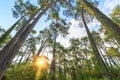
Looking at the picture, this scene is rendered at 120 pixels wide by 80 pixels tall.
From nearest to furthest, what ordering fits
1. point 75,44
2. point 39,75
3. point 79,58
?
point 39,75 < point 75,44 < point 79,58

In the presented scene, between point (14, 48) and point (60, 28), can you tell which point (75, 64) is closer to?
point (60, 28)

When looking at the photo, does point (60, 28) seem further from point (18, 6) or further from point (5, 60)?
point (5, 60)

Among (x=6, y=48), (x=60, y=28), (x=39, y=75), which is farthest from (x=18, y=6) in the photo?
(x=6, y=48)

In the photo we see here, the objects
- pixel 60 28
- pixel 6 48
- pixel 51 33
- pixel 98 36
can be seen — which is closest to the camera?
pixel 6 48

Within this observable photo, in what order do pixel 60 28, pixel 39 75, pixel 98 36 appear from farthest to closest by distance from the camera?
1. pixel 98 36
2. pixel 60 28
3. pixel 39 75

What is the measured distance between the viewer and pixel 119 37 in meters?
5.05

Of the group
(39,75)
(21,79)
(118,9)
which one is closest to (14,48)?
(21,79)

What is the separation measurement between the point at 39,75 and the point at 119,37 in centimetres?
1712

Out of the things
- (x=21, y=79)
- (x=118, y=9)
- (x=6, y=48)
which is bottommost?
(x=21, y=79)

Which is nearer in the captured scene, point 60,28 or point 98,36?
point 60,28

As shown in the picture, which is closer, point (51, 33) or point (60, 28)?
point (60, 28)

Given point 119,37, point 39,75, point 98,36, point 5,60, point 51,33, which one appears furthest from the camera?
point 98,36

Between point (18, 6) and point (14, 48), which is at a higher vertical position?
point (18, 6)

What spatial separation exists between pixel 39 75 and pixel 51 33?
357 inches
